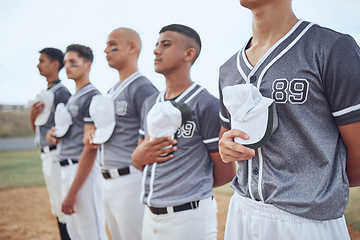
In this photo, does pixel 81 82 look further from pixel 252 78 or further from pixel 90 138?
pixel 252 78

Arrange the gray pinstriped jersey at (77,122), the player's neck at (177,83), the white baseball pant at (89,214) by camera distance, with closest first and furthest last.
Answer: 1. the player's neck at (177,83)
2. the white baseball pant at (89,214)
3. the gray pinstriped jersey at (77,122)

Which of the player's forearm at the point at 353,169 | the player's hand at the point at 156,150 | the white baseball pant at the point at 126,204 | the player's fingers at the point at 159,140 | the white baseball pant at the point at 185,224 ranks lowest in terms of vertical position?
the white baseball pant at the point at 126,204

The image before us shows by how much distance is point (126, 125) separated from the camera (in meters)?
2.92

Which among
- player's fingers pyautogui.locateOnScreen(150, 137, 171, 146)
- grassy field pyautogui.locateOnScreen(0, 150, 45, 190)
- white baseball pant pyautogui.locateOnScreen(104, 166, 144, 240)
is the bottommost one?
grassy field pyautogui.locateOnScreen(0, 150, 45, 190)

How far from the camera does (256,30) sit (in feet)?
4.86

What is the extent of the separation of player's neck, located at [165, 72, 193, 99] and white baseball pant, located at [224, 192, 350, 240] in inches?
42.7

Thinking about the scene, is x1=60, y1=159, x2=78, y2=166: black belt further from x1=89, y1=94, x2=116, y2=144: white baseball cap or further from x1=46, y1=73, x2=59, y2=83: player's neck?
x1=46, y1=73, x2=59, y2=83: player's neck

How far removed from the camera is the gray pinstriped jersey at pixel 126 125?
9.50 feet

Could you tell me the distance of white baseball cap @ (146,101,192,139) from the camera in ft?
6.58

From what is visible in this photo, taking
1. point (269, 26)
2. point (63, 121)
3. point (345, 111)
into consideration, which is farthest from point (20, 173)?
point (345, 111)

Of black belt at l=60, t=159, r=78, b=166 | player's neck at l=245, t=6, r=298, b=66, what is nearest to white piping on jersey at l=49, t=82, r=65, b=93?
black belt at l=60, t=159, r=78, b=166

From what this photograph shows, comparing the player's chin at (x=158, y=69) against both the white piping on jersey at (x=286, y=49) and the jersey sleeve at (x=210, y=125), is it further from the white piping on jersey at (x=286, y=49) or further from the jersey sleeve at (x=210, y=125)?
→ the white piping on jersey at (x=286, y=49)

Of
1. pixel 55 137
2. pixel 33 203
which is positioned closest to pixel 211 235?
pixel 55 137

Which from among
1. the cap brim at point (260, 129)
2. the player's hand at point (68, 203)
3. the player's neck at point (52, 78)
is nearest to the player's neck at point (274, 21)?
the cap brim at point (260, 129)
